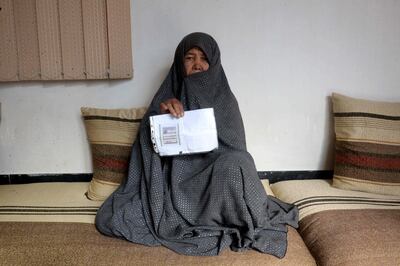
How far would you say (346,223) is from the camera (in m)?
1.13

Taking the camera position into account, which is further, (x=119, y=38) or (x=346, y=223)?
(x=119, y=38)

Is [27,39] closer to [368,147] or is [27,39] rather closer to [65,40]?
[65,40]

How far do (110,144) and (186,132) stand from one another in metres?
0.51

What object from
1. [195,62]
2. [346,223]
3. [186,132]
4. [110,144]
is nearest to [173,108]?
[186,132]

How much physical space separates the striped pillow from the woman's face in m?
0.67

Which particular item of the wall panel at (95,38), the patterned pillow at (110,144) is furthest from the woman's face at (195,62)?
the wall panel at (95,38)

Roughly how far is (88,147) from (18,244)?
67cm

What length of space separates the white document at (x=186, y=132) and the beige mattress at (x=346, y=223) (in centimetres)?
46

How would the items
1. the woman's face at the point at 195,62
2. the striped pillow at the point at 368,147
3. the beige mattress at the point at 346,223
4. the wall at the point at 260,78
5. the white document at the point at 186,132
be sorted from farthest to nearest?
the wall at the point at 260,78
the striped pillow at the point at 368,147
the woman's face at the point at 195,62
the white document at the point at 186,132
the beige mattress at the point at 346,223

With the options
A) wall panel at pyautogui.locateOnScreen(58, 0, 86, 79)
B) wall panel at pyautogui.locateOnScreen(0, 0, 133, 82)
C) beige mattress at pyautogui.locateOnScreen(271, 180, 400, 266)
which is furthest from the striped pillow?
wall panel at pyautogui.locateOnScreen(58, 0, 86, 79)

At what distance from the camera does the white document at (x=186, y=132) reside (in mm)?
1070

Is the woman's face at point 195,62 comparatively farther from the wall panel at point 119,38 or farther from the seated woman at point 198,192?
the wall panel at point 119,38

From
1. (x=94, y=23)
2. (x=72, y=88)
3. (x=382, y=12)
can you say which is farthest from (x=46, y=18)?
(x=382, y=12)

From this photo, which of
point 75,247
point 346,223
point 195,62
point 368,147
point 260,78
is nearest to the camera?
point 75,247
